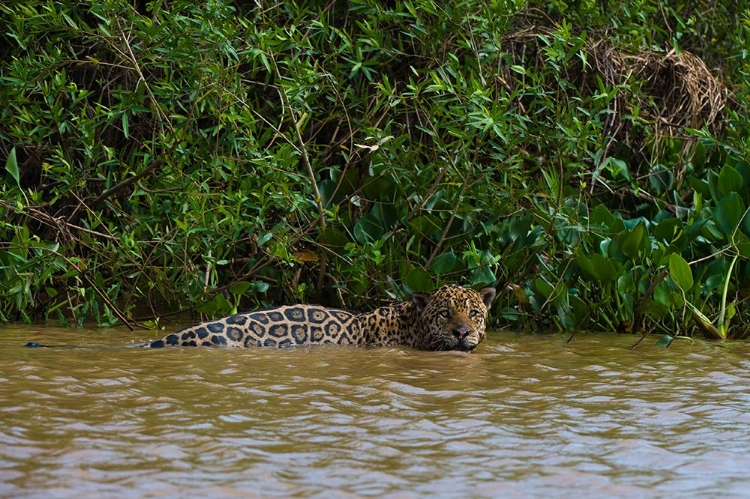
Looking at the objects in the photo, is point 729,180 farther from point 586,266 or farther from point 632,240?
point 586,266

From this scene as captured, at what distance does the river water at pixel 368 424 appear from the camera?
432 centimetres

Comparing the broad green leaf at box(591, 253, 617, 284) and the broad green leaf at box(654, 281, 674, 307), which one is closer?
the broad green leaf at box(654, 281, 674, 307)

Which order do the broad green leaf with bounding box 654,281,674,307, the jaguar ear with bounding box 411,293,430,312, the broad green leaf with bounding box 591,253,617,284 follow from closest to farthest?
1. the jaguar ear with bounding box 411,293,430,312
2. the broad green leaf with bounding box 654,281,674,307
3. the broad green leaf with bounding box 591,253,617,284

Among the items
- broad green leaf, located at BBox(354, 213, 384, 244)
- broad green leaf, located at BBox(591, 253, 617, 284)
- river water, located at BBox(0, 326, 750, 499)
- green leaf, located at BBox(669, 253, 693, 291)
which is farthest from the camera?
broad green leaf, located at BBox(354, 213, 384, 244)

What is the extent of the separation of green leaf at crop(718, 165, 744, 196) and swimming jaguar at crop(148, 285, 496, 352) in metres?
2.45

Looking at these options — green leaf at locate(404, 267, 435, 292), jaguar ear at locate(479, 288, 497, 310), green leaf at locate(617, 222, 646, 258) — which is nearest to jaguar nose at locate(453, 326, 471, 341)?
jaguar ear at locate(479, 288, 497, 310)

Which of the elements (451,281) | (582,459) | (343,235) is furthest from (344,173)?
(582,459)

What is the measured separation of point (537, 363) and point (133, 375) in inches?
104

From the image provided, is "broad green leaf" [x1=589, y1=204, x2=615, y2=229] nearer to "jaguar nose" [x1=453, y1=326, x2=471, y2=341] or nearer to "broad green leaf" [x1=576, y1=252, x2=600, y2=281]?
"broad green leaf" [x1=576, y1=252, x2=600, y2=281]

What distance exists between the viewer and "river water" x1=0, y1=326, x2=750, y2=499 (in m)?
4.32

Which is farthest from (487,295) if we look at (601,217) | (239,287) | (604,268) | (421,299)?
(239,287)

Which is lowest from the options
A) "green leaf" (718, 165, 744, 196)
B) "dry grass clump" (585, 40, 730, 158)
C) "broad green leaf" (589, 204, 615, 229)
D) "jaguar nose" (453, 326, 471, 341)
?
"jaguar nose" (453, 326, 471, 341)

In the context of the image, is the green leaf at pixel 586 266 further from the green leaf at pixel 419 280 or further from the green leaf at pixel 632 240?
the green leaf at pixel 419 280

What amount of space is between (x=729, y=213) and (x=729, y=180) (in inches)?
20.9
